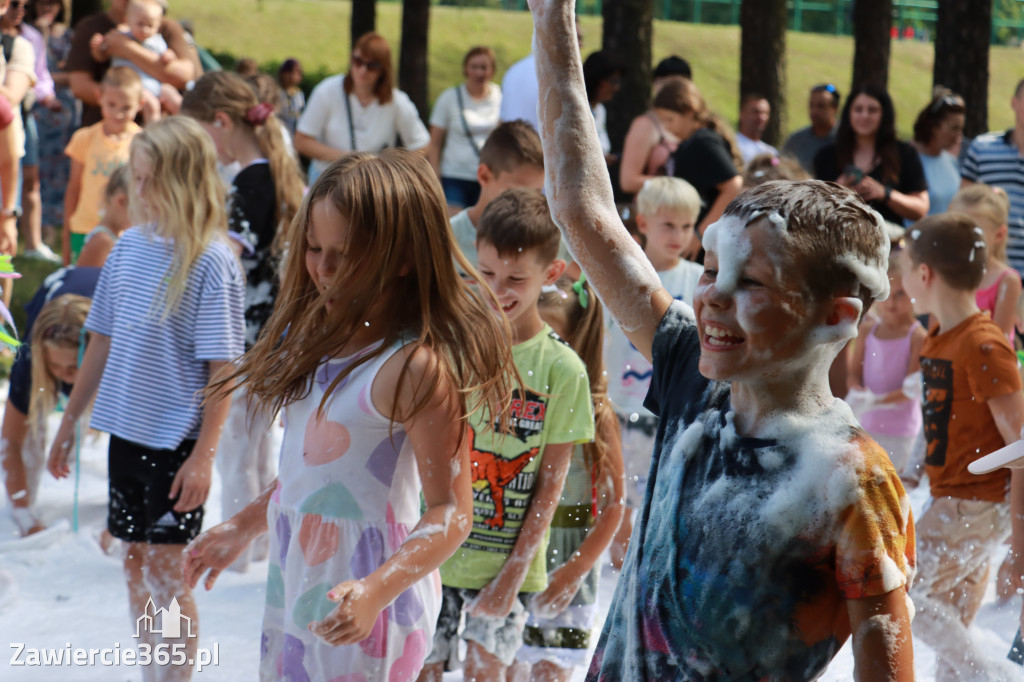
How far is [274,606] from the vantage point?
2201mm

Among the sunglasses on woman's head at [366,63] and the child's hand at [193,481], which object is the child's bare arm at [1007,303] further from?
the sunglasses on woman's head at [366,63]

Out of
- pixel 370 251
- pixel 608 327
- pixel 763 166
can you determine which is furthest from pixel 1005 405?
pixel 763 166

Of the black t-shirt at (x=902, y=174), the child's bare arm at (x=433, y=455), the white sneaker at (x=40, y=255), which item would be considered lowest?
the white sneaker at (x=40, y=255)

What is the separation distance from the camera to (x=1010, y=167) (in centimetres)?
643

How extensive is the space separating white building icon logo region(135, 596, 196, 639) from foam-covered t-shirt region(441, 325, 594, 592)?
3.13 ft

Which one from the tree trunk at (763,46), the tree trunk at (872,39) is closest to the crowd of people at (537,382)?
the tree trunk at (872,39)

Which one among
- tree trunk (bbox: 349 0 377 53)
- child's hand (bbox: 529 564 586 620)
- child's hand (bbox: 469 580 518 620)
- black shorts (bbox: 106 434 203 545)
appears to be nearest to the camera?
child's hand (bbox: 469 580 518 620)

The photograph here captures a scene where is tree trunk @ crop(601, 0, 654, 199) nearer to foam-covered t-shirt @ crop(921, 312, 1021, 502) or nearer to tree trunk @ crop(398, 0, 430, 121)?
tree trunk @ crop(398, 0, 430, 121)

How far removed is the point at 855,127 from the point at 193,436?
464cm

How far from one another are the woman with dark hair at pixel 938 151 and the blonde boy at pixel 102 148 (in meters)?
4.93

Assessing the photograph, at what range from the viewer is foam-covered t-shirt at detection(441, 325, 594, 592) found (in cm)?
298

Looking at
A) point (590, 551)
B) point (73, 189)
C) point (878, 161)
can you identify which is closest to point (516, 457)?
point (590, 551)

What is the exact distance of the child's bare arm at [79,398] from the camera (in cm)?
369

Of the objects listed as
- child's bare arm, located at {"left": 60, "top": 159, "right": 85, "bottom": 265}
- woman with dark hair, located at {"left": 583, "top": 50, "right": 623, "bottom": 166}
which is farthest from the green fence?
child's bare arm, located at {"left": 60, "top": 159, "right": 85, "bottom": 265}
